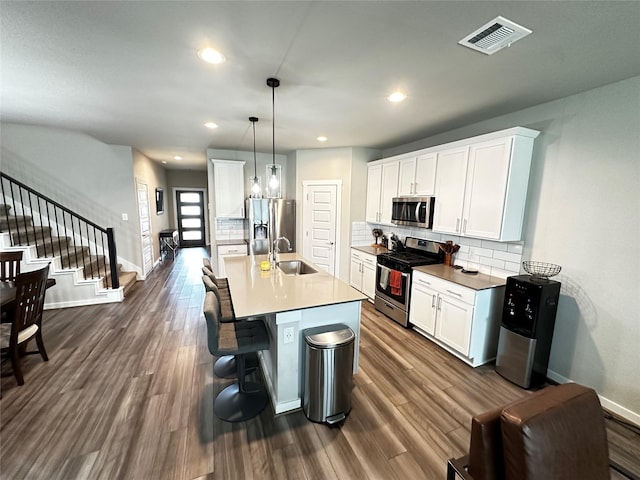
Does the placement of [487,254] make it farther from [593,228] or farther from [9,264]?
[9,264]

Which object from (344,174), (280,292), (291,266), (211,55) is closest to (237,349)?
(280,292)

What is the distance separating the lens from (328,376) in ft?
6.55

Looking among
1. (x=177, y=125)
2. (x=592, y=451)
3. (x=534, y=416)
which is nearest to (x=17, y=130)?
(x=177, y=125)

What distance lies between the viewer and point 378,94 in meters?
2.53

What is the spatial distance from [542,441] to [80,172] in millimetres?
6792

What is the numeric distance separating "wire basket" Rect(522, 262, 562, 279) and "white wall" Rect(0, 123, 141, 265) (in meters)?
6.43

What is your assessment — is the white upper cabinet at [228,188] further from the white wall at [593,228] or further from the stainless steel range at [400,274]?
the white wall at [593,228]

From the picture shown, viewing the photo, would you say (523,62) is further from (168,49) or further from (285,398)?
(285,398)

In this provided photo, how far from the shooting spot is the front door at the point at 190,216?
9.56m

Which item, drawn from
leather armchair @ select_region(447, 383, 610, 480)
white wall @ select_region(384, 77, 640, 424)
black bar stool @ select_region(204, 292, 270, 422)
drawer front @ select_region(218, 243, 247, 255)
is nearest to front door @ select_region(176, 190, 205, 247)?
drawer front @ select_region(218, 243, 247, 255)

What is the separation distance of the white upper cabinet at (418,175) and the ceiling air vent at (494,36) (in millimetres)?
1764

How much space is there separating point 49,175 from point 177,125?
300 cm

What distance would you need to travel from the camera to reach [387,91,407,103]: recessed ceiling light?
252 centimetres

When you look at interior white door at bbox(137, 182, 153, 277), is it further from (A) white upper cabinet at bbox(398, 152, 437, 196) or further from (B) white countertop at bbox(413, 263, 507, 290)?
(B) white countertop at bbox(413, 263, 507, 290)
